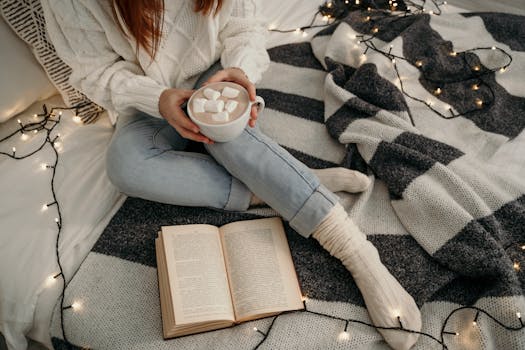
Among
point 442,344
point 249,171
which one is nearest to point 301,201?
point 249,171

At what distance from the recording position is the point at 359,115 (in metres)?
0.96

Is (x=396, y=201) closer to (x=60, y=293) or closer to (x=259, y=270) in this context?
(x=259, y=270)

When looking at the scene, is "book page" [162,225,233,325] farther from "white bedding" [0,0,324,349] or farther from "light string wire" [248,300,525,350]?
"white bedding" [0,0,324,349]

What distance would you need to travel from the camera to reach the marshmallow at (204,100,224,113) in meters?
0.70

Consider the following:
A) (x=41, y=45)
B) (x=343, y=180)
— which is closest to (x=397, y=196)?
(x=343, y=180)

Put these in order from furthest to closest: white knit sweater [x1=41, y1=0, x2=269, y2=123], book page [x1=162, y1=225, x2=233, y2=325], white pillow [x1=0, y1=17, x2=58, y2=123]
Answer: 1. white pillow [x1=0, y1=17, x2=58, y2=123]
2. white knit sweater [x1=41, y1=0, x2=269, y2=123]
3. book page [x1=162, y1=225, x2=233, y2=325]

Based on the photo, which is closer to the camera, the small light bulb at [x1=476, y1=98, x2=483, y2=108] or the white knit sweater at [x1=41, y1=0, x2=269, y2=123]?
the white knit sweater at [x1=41, y1=0, x2=269, y2=123]

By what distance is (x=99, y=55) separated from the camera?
85cm

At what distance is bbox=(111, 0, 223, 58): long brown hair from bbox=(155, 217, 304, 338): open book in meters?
0.39

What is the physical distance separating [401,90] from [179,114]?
0.60 metres

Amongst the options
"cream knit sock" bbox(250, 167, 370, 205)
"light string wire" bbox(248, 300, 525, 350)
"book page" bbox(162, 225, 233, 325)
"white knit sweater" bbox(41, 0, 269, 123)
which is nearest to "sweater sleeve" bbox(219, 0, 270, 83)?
"white knit sweater" bbox(41, 0, 269, 123)

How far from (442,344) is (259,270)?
352 mm

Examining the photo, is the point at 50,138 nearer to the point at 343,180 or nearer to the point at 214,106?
the point at 214,106

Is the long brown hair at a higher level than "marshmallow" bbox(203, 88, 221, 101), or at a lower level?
higher
